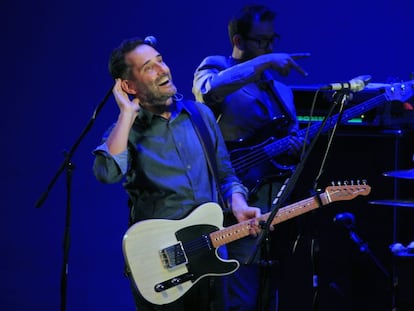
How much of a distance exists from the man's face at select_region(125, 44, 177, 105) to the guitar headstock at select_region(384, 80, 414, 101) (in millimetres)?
1667

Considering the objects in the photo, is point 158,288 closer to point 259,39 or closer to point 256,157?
point 256,157

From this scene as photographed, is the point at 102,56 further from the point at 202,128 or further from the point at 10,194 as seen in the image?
the point at 202,128

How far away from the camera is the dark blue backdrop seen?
560 cm

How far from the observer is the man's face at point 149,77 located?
352 centimetres

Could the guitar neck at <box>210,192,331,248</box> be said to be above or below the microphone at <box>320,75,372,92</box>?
below

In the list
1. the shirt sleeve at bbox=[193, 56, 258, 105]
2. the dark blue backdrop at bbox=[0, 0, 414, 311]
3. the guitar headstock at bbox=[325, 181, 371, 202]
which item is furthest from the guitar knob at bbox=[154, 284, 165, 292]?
the dark blue backdrop at bbox=[0, 0, 414, 311]

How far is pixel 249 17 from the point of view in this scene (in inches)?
176

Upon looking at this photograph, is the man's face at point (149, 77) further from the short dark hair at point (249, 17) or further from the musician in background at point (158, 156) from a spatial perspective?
the short dark hair at point (249, 17)

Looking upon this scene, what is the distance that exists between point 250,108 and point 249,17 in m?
0.55

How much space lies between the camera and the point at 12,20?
18.5 feet

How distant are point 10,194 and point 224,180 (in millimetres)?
2514

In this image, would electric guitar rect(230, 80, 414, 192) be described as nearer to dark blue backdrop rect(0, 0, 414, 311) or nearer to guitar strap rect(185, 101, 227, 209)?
guitar strap rect(185, 101, 227, 209)

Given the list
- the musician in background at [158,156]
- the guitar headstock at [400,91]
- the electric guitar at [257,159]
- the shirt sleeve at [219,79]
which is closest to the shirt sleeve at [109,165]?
the musician in background at [158,156]

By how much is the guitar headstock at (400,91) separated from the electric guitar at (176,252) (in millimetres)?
1552
